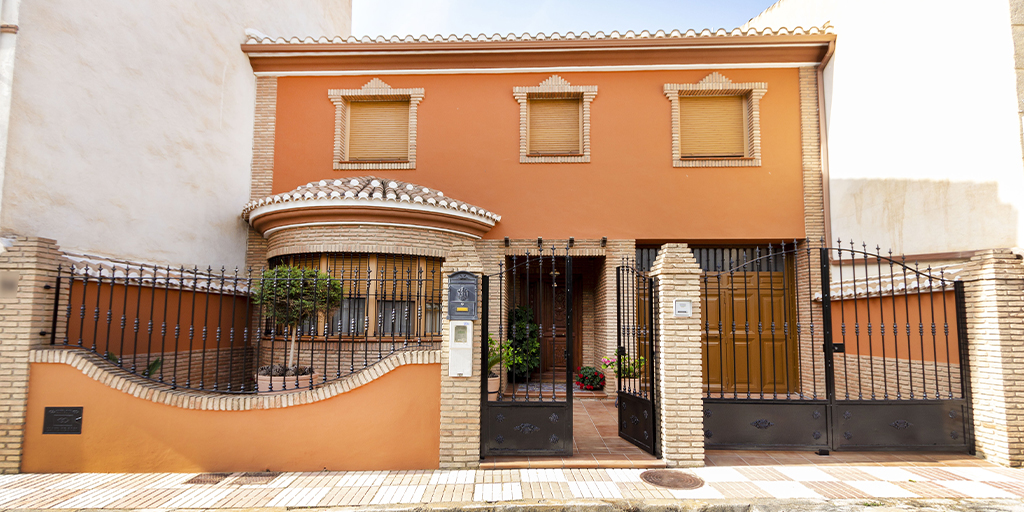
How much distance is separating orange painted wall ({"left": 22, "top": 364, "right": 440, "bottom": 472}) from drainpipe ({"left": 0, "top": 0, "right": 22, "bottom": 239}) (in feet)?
8.38

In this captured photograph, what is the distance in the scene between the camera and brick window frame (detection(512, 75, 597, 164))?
9.88 m

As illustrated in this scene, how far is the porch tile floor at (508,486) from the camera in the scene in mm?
4496

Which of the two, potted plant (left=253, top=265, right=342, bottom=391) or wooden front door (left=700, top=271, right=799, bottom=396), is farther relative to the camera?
wooden front door (left=700, top=271, right=799, bottom=396)

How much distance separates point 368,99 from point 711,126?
662 cm

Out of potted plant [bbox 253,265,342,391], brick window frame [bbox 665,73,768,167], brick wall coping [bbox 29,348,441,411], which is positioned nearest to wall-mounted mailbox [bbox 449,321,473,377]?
brick wall coping [bbox 29,348,441,411]

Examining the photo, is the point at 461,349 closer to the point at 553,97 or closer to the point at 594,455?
the point at 594,455

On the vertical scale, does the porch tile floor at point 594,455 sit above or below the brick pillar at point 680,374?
below

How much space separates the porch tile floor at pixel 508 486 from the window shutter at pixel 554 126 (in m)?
6.40

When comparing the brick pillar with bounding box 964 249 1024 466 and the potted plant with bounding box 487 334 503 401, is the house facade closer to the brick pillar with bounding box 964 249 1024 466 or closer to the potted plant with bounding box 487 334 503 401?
the brick pillar with bounding box 964 249 1024 466

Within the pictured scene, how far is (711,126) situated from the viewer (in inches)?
398

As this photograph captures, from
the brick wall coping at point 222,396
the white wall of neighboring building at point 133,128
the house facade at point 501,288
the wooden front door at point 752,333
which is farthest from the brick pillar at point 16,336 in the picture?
the wooden front door at point 752,333

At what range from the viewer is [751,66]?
394 inches

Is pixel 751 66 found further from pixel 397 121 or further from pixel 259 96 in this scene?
pixel 259 96

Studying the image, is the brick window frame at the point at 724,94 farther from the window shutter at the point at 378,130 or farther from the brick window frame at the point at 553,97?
the window shutter at the point at 378,130
